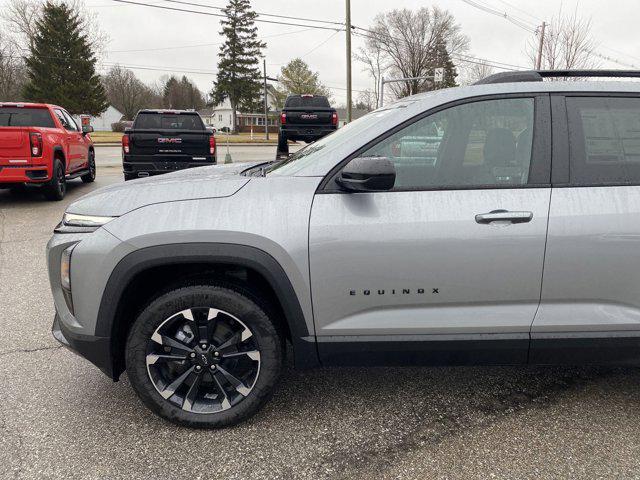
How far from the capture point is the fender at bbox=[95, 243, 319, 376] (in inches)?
91.4

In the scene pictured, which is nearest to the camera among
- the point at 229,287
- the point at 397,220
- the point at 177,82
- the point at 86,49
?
the point at 397,220

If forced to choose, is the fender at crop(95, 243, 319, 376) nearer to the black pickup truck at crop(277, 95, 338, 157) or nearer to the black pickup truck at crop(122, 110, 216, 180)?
the black pickup truck at crop(122, 110, 216, 180)

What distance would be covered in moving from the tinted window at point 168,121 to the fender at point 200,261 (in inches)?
327

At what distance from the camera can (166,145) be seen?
386 inches

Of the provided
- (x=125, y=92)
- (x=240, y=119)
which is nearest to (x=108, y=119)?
(x=125, y=92)

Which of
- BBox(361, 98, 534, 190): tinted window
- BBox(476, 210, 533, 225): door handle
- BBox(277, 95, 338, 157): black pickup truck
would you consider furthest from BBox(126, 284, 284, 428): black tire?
BBox(277, 95, 338, 157): black pickup truck

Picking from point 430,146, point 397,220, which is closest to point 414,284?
point 397,220

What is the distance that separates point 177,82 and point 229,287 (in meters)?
97.3

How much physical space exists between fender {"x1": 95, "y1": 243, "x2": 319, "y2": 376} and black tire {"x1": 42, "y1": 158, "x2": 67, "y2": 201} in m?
7.62

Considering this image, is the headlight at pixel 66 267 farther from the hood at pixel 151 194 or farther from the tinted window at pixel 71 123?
the tinted window at pixel 71 123

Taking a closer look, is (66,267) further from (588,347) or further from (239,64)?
(239,64)

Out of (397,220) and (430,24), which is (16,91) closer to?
(430,24)

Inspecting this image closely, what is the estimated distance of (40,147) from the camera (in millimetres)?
8398

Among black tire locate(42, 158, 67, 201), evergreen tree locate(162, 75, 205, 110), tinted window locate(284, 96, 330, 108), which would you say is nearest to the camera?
black tire locate(42, 158, 67, 201)
